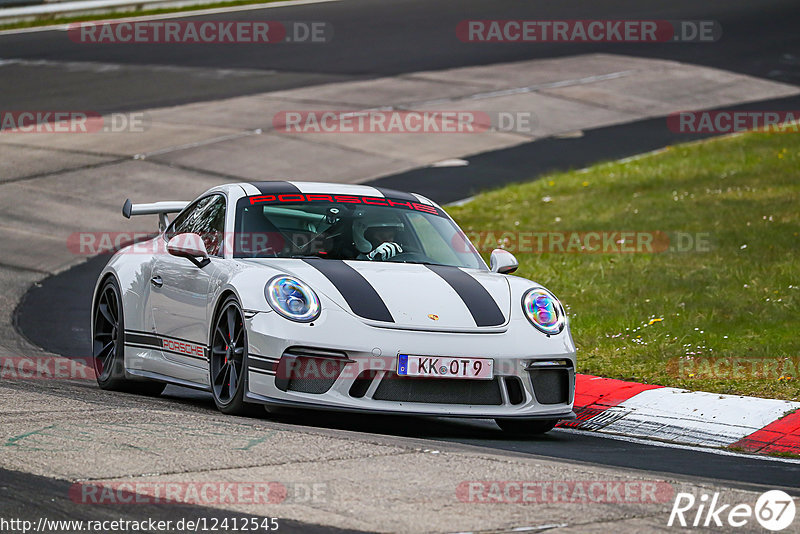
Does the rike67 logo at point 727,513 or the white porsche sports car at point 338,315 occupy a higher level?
the white porsche sports car at point 338,315

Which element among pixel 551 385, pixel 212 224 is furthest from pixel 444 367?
pixel 212 224

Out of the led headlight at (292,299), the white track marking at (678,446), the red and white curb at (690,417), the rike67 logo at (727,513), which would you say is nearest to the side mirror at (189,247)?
the led headlight at (292,299)

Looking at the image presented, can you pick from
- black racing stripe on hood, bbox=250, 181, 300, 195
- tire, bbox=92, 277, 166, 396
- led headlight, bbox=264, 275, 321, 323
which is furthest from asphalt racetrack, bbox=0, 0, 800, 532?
black racing stripe on hood, bbox=250, 181, 300, 195

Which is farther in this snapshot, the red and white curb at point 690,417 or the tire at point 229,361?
the red and white curb at point 690,417

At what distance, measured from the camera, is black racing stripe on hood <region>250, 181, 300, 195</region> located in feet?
26.9

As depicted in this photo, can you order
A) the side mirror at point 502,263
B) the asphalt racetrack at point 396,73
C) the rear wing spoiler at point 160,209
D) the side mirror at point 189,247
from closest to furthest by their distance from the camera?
the asphalt racetrack at point 396,73, the side mirror at point 189,247, the side mirror at point 502,263, the rear wing spoiler at point 160,209

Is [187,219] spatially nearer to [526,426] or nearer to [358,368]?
[358,368]

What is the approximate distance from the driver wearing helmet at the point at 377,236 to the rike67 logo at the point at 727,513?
3071 mm

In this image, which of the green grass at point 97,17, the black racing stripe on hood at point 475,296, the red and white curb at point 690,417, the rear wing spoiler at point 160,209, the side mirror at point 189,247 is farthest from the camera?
the green grass at point 97,17

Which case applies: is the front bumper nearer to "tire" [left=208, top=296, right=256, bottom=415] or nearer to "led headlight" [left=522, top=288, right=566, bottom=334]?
"tire" [left=208, top=296, right=256, bottom=415]

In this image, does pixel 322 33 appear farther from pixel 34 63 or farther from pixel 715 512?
pixel 715 512

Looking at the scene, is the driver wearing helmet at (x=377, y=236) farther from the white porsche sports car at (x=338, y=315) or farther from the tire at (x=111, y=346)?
the tire at (x=111, y=346)

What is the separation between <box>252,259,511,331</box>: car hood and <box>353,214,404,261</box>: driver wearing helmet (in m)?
0.27

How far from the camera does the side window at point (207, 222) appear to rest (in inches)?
317
